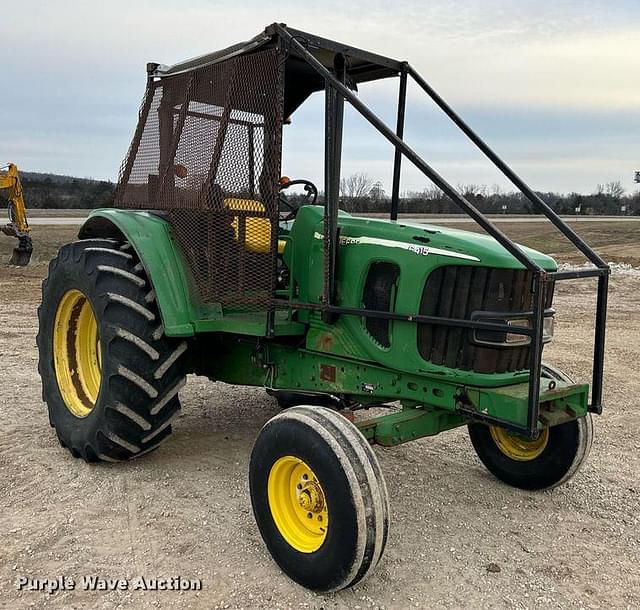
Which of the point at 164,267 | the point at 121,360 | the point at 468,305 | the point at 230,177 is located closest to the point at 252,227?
the point at 230,177

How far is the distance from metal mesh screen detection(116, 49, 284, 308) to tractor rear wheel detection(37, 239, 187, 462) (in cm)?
38

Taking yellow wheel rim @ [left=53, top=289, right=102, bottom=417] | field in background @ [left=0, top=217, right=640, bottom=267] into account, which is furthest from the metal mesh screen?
field in background @ [left=0, top=217, right=640, bottom=267]

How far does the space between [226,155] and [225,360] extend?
1.47 metres

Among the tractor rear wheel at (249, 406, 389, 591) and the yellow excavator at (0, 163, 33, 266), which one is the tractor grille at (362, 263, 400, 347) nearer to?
the tractor rear wheel at (249, 406, 389, 591)

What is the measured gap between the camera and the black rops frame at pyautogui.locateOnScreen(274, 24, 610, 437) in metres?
3.08

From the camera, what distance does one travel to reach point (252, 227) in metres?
3.87

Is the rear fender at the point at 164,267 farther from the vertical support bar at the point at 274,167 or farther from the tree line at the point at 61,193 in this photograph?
the tree line at the point at 61,193

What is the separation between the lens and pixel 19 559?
3.36 metres

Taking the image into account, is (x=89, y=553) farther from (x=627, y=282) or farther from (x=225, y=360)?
(x=627, y=282)

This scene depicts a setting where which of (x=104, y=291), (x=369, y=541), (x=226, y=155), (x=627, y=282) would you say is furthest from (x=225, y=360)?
(x=627, y=282)

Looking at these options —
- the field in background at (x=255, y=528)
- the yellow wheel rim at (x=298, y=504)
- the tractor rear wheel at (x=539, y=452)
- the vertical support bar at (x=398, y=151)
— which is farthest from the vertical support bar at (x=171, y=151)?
the tractor rear wheel at (x=539, y=452)

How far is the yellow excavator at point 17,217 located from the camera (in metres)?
15.1

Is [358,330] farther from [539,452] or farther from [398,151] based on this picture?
[539,452]

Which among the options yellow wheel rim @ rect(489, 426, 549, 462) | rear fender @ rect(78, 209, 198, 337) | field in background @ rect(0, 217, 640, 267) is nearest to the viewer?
rear fender @ rect(78, 209, 198, 337)
